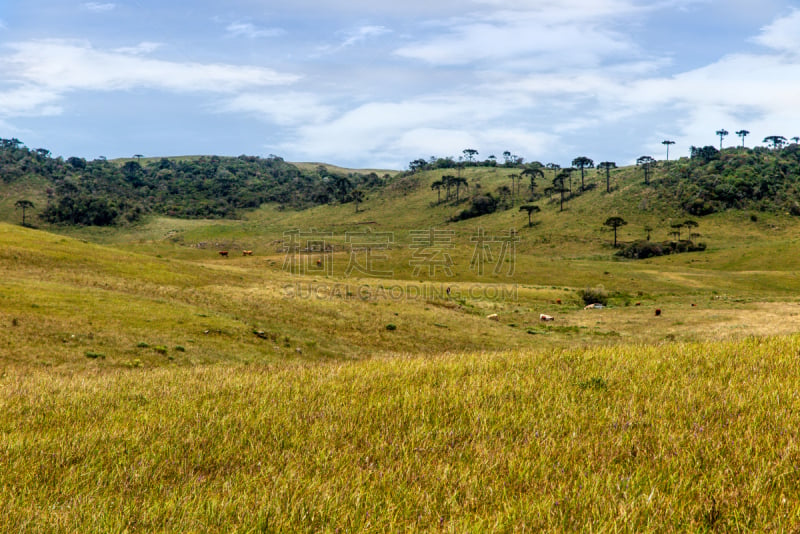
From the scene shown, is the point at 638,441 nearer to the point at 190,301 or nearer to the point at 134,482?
the point at 134,482

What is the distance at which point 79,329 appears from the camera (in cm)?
2350

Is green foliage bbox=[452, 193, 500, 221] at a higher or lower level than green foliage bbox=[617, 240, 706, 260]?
higher

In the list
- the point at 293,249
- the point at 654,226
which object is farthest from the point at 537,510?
the point at 654,226

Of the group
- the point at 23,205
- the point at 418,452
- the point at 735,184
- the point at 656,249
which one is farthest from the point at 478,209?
the point at 418,452

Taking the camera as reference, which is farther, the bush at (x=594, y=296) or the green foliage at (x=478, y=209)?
the green foliage at (x=478, y=209)

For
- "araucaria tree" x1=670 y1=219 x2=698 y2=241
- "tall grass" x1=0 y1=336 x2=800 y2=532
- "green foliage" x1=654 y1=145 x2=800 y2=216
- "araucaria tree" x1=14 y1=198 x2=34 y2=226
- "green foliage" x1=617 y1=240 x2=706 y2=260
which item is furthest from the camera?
"araucaria tree" x1=14 y1=198 x2=34 y2=226

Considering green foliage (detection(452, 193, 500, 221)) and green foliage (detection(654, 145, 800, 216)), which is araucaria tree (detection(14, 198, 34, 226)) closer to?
green foliage (detection(452, 193, 500, 221))

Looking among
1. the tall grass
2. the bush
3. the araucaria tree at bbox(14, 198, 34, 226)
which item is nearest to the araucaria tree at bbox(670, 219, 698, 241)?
→ the bush

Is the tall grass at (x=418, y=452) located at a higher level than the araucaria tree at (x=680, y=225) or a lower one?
lower

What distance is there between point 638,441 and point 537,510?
5.58 ft

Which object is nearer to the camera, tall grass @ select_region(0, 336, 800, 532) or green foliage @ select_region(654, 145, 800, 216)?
tall grass @ select_region(0, 336, 800, 532)

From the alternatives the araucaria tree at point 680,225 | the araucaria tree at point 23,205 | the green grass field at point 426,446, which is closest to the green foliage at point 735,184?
the araucaria tree at point 680,225

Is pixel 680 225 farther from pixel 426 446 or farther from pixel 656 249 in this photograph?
pixel 426 446

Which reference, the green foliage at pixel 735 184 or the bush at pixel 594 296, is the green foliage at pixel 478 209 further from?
the bush at pixel 594 296
